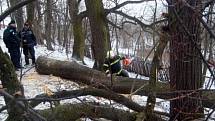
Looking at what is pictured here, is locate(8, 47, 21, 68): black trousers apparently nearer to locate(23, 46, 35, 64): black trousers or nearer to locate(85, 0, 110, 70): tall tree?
locate(23, 46, 35, 64): black trousers

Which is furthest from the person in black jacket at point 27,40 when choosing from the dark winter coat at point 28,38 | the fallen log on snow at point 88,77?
the fallen log on snow at point 88,77

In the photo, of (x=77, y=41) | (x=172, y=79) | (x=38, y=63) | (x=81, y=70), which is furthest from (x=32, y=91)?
(x=77, y=41)

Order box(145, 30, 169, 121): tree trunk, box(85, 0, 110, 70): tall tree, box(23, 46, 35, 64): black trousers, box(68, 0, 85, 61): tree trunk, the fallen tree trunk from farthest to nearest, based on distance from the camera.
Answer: box(68, 0, 85, 61): tree trunk → box(23, 46, 35, 64): black trousers → box(85, 0, 110, 70): tall tree → the fallen tree trunk → box(145, 30, 169, 121): tree trunk

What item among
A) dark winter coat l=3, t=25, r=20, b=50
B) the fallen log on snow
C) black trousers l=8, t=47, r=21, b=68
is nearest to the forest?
the fallen log on snow

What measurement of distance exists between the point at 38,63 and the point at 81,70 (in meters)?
2.26

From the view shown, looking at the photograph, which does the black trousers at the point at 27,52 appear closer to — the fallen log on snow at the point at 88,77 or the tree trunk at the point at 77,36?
the fallen log on snow at the point at 88,77

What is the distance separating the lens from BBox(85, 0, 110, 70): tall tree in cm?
1609

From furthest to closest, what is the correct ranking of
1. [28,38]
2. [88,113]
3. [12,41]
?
1. [28,38]
2. [12,41]
3. [88,113]

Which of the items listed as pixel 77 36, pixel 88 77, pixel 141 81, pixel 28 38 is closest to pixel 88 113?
pixel 141 81

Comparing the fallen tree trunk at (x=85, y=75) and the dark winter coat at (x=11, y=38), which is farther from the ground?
the dark winter coat at (x=11, y=38)

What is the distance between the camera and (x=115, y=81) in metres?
11.2

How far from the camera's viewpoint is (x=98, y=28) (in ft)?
53.1

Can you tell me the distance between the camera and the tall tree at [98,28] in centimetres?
1609

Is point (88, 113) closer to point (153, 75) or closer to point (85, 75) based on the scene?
point (153, 75)
